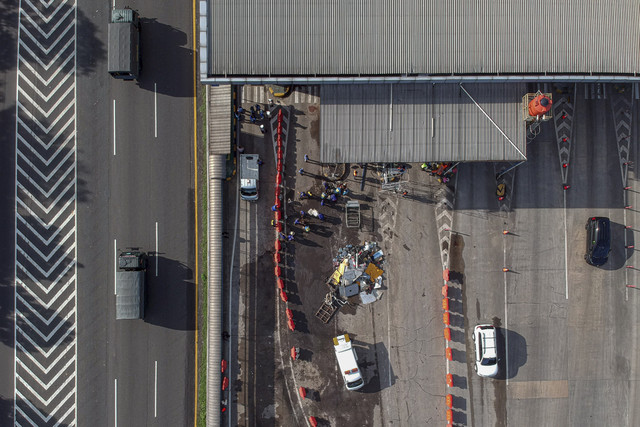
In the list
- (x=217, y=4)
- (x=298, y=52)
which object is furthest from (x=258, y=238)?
(x=217, y=4)

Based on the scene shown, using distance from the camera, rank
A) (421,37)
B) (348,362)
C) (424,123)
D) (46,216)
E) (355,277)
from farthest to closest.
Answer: (355,277), (46,216), (348,362), (424,123), (421,37)

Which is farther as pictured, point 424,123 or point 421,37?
point 424,123

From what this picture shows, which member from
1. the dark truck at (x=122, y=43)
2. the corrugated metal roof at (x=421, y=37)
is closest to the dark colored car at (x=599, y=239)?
the corrugated metal roof at (x=421, y=37)

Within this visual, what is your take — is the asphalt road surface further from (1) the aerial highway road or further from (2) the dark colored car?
(2) the dark colored car

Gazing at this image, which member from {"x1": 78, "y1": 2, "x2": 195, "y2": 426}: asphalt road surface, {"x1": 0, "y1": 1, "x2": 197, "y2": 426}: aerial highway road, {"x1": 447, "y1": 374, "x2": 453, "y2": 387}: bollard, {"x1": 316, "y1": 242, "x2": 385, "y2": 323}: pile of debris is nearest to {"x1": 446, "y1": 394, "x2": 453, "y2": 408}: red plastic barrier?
{"x1": 447, "y1": 374, "x2": 453, "y2": 387}: bollard

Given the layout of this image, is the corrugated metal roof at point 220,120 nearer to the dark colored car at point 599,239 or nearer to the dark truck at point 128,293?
the dark truck at point 128,293

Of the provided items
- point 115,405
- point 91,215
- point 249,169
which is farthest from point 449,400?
point 91,215

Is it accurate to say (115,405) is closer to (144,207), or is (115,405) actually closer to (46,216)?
(144,207)
